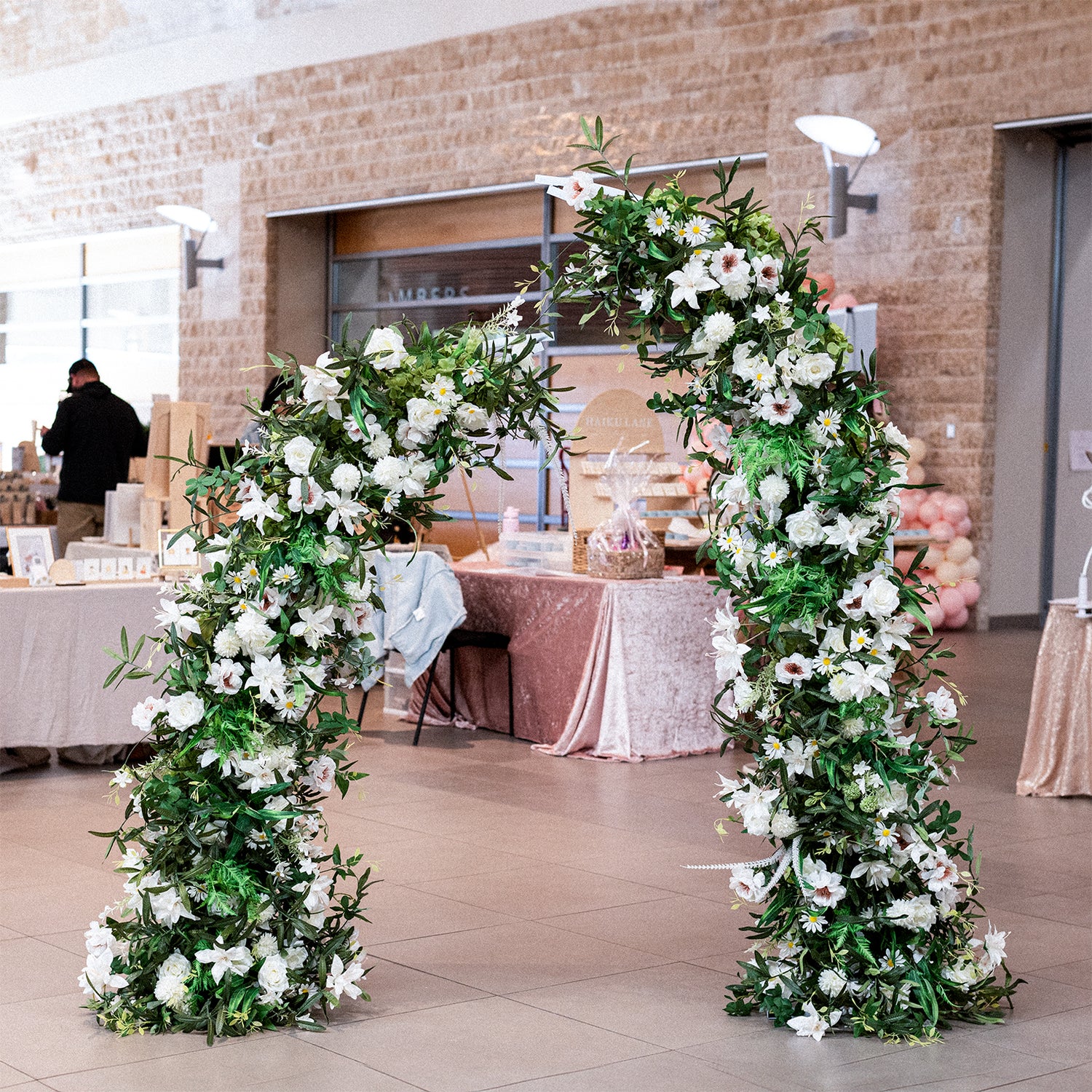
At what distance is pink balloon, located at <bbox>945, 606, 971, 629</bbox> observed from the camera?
35.2 ft

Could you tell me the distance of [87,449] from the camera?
31.9 feet

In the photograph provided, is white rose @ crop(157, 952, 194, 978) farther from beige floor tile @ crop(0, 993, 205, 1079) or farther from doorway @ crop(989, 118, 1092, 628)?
doorway @ crop(989, 118, 1092, 628)

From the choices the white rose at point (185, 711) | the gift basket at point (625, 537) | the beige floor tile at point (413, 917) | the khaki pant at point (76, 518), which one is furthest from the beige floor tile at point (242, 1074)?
the khaki pant at point (76, 518)

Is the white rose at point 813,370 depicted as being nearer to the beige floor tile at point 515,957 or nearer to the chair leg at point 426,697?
the beige floor tile at point 515,957

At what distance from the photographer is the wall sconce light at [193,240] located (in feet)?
51.0

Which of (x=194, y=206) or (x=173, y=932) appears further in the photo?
(x=194, y=206)

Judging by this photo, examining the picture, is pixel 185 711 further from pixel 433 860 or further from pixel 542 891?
pixel 433 860

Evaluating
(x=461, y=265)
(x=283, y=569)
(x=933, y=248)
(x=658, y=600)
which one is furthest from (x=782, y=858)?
(x=461, y=265)

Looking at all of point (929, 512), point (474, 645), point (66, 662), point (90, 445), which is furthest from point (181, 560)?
point (929, 512)

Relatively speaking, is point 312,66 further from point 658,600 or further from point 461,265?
point 658,600

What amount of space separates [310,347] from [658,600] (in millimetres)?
9757

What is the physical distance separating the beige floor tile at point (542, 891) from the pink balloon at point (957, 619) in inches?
259

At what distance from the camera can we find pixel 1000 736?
700cm

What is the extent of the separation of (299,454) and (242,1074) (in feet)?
3.84
